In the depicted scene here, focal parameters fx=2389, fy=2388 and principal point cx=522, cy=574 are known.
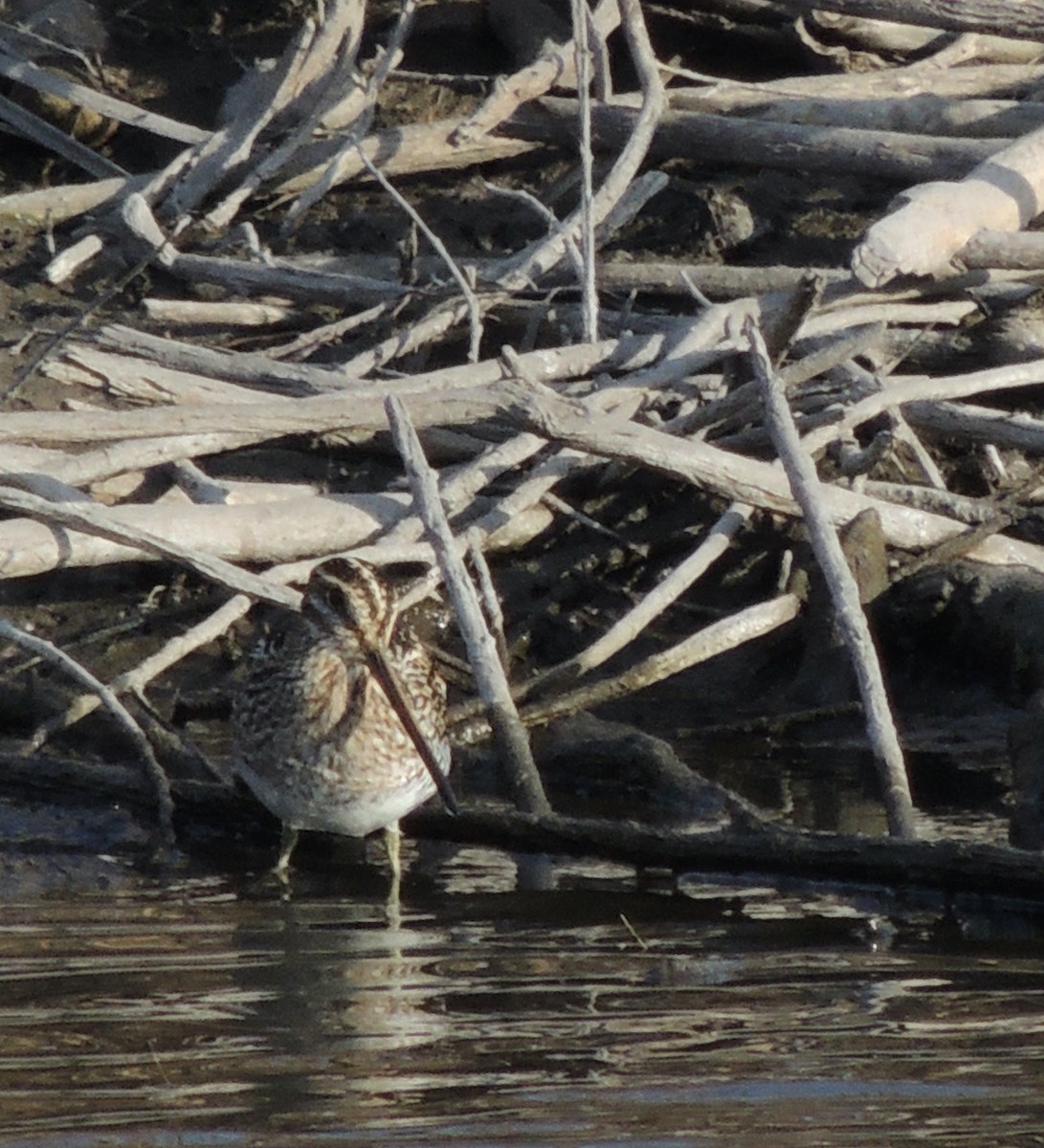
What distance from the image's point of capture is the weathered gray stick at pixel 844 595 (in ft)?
17.9

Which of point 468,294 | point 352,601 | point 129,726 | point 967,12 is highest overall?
point 967,12

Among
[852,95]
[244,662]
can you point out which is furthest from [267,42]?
[244,662]

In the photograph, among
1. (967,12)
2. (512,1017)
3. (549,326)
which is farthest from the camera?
(549,326)

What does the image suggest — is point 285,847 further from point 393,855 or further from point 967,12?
point 967,12

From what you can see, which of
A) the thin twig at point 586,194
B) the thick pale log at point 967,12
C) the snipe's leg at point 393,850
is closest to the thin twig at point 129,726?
the snipe's leg at point 393,850

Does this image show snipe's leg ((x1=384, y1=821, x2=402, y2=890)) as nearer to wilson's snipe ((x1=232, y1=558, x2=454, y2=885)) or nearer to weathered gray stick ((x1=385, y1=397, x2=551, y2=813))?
wilson's snipe ((x1=232, y1=558, x2=454, y2=885))

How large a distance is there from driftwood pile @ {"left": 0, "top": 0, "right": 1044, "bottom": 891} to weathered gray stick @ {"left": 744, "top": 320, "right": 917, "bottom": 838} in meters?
0.01

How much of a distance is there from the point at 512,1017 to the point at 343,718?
6.04ft

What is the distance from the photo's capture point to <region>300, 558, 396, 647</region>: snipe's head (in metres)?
5.98

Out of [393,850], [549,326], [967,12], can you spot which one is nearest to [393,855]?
[393,850]

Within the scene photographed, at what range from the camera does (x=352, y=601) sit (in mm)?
5973

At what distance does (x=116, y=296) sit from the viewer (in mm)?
8477

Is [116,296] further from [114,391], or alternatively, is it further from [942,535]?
[942,535]

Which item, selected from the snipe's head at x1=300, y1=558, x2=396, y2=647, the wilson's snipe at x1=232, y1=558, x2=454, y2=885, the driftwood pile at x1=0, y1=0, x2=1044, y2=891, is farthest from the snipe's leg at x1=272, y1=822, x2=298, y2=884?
the snipe's head at x1=300, y1=558, x2=396, y2=647
